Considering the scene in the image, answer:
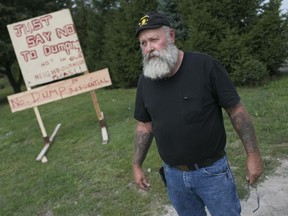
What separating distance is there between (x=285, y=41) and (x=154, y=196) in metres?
6.08

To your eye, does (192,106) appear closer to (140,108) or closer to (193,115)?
(193,115)

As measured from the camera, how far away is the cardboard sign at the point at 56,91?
23.4 ft

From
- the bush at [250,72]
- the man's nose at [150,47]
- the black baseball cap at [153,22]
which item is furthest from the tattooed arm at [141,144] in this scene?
the bush at [250,72]

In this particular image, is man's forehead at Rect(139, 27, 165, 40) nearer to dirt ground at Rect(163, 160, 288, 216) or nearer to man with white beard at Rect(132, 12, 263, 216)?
man with white beard at Rect(132, 12, 263, 216)

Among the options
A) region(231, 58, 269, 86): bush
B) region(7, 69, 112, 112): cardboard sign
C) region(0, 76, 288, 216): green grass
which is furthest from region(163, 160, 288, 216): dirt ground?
region(231, 58, 269, 86): bush

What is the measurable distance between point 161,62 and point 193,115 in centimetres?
38

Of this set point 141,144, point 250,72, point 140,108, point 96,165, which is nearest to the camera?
point 140,108

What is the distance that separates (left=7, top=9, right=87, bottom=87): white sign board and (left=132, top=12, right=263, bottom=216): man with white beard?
16.6 ft

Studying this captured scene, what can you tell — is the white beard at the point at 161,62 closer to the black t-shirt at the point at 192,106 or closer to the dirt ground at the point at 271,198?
the black t-shirt at the point at 192,106

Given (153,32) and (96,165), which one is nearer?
(153,32)

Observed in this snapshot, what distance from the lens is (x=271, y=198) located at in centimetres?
392

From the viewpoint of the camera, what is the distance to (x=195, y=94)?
2375mm

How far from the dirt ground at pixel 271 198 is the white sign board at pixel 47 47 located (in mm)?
4171

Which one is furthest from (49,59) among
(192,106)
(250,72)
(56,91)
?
(192,106)
